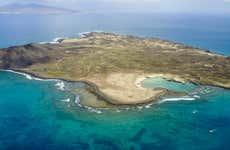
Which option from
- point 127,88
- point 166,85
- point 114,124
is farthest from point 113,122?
point 166,85

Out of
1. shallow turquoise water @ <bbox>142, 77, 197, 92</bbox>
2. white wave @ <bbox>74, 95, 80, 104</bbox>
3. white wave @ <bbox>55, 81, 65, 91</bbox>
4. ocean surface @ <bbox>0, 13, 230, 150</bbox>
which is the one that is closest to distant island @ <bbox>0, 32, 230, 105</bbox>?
shallow turquoise water @ <bbox>142, 77, 197, 92</bbox>

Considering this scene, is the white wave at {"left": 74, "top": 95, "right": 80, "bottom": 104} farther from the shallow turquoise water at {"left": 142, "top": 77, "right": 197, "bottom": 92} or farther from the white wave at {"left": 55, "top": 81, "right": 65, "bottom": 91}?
the shallow turquoise water at {"left": 142, "top": 77, "right": 197, "bottom": 92}

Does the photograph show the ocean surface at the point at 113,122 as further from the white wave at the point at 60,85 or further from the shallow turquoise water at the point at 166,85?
the white wave at the point at 60,85

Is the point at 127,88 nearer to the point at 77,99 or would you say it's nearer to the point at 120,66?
the point at 77,99

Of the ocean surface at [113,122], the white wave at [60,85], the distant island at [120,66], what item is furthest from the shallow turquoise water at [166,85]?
the white wave at [60,85]

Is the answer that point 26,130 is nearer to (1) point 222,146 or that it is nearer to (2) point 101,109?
(2) point 101,109

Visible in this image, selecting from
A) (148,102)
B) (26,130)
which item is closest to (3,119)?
(26,130)
